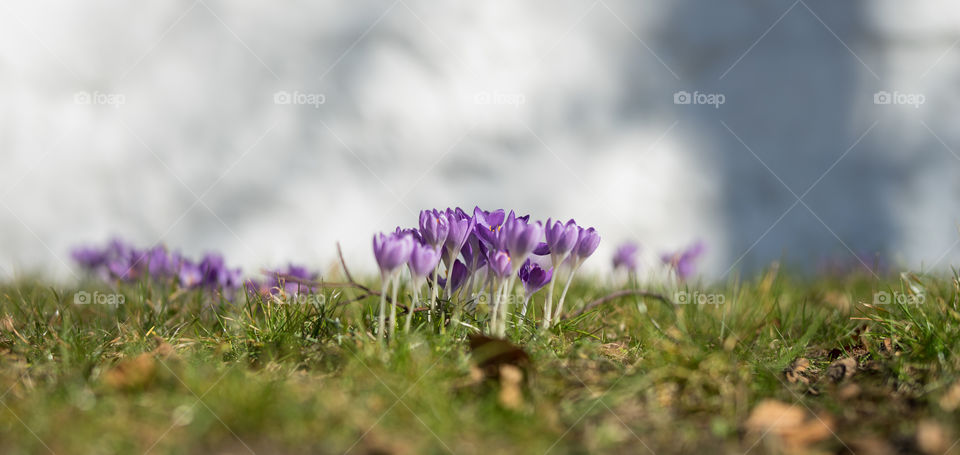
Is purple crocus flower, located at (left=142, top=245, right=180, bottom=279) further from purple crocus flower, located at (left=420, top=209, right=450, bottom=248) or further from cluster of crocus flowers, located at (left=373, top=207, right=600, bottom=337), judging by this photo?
purple crocus flower, located at (left=420, top=209, right=450, bottom=248)

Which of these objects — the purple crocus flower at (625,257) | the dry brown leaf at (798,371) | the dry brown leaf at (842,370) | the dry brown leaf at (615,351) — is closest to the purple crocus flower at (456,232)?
the dry brown leaf at (615,351)

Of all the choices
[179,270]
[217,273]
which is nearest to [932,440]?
[217,273]

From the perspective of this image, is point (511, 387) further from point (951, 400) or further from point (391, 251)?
point (951, 400)

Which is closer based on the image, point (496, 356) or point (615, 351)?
point (496, 356)

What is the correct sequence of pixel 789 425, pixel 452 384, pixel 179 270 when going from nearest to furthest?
1. pixel 789 425
2. pixel 452 384
3. pixel 179 270

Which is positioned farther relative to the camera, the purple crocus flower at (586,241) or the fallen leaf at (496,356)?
the purple crocus flower at (586,241)

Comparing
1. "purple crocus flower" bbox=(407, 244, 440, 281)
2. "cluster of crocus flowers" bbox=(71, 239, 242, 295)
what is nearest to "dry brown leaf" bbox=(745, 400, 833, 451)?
"purple crocus flower" bbox=(407, 244, 440, 281)

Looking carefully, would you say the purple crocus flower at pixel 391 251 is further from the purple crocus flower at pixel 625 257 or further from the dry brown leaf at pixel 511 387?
the purple crocus flower at pixel 625 257
